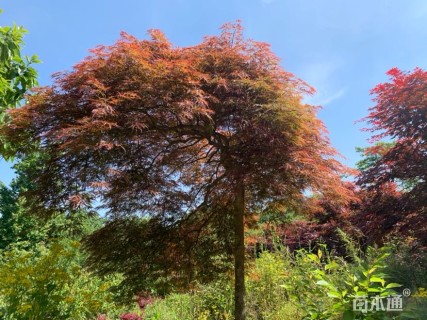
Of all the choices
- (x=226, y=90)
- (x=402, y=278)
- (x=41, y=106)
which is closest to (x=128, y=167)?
(x=41, y=106)

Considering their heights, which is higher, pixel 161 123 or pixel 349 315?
pixel 161 123

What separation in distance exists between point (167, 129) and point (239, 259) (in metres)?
1.59

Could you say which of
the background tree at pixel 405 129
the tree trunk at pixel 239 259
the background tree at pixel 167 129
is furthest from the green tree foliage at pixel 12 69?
the background tree at pixel 405 129

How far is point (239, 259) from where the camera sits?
146 inches

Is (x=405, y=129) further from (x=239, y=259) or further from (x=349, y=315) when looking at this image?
(x=349, y=315)

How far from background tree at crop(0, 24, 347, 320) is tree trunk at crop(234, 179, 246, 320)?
0.4 inches

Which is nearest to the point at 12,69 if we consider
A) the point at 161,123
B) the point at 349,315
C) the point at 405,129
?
the point at 161,123

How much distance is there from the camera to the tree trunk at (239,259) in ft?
11.9

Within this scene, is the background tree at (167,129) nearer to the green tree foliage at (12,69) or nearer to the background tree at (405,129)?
the green tree foliage at (12,69)

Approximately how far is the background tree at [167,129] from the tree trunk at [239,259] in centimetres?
1

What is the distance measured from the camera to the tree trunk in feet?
11.9

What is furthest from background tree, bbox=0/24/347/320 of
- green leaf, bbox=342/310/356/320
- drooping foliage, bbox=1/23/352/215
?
green leaf, bbox=342/310/356/320

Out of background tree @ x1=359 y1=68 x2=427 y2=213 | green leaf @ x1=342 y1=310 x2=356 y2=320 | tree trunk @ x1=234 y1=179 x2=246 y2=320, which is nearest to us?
green leaf @ x1=342 y1=310 x2=356 y2=320

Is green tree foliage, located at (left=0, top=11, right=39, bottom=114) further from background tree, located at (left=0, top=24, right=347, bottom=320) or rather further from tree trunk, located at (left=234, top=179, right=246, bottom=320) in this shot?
tree trunk, located at (left=234, top=179, right=246, bottom=320)
